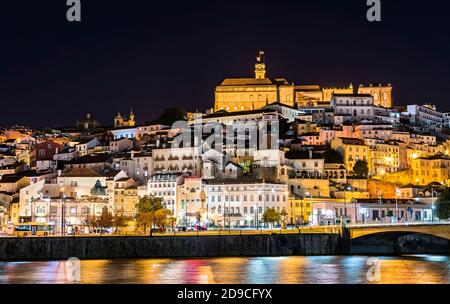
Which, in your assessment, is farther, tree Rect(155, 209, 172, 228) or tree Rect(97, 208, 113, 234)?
tree Rect(97, 208, 113, 234)

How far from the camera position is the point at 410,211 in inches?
2286

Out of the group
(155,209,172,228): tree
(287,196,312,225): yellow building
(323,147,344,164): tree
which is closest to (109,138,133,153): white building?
(323,147,344,164): tree

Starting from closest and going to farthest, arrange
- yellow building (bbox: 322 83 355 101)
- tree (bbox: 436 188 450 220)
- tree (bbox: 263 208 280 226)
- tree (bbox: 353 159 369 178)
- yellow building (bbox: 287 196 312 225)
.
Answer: tree (bbox: 436 188 450 220), tree (bbox: 263 208 280 226), yellow building (bbox: 287 196 312 225), tree (bbox: 353 159 369 178), yellow building (bbox: 322 83 355 101)

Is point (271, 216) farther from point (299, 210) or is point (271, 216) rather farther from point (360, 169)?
point (360, 169)

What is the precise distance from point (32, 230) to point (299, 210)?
22.7 m

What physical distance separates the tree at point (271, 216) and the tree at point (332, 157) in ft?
49.9

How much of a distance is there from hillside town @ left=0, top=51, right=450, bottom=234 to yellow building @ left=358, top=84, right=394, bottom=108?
13.9 feet

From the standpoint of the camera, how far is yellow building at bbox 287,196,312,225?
58281 millimetres

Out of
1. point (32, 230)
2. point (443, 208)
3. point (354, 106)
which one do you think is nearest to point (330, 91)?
point (354, 106)

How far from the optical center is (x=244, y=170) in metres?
65.9

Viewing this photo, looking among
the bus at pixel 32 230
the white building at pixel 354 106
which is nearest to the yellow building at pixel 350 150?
the white building at pixel 354 106

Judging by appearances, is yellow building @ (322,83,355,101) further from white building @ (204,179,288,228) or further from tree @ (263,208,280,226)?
tree @ (263,208,280,226)
